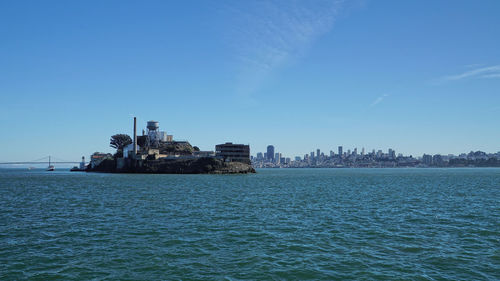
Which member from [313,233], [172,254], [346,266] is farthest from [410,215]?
[172,254]

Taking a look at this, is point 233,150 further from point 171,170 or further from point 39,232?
point 39,232

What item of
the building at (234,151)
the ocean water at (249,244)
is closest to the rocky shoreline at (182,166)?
the building at (234,151)

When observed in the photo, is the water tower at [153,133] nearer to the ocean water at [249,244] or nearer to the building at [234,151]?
the building at [234,151]

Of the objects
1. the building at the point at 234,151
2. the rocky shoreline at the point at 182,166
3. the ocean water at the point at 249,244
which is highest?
the building at the point at 234,151

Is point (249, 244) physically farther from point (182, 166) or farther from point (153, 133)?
point (153, 133)

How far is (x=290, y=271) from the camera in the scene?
16.2 m

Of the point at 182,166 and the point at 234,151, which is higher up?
the point at 234,151

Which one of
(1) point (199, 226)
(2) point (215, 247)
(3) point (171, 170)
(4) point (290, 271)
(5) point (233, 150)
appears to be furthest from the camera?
(5) point (233, 150)

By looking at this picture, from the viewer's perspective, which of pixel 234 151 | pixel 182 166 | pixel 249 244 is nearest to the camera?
pixel 249 244

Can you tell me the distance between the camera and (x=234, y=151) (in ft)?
634

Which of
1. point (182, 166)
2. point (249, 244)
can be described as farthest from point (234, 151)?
point (249, 244)

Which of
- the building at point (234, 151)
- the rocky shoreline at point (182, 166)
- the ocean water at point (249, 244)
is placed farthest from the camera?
the building at point (234, 151)

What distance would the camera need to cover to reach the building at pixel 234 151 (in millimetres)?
191625

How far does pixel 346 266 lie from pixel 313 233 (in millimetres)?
7735
